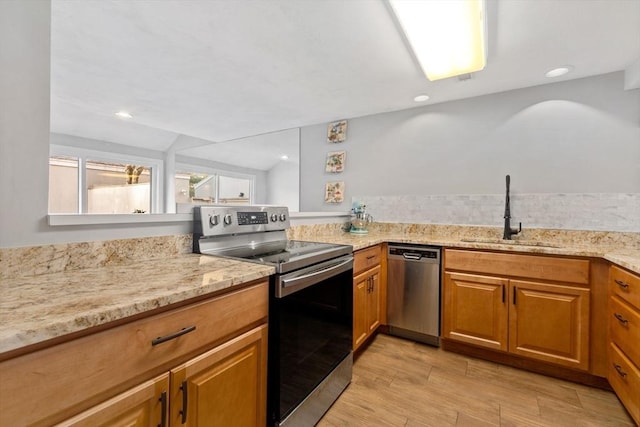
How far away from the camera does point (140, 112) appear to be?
3.28 meters

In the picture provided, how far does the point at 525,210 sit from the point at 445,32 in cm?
162

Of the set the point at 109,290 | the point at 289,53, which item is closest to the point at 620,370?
the point at 109,290

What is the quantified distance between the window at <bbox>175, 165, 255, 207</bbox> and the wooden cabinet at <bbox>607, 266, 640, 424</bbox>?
412 centimetres

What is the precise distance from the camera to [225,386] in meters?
0.99

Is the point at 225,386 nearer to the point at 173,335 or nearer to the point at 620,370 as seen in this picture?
the point at 173,335

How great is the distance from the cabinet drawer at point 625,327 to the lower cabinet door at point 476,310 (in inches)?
20.4

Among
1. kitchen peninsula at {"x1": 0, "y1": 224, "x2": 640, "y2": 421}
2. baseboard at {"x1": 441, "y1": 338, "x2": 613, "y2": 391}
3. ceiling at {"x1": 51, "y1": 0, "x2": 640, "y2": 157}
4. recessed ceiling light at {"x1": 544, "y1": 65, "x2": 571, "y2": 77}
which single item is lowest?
baseboard at {"x1": 441, "y1": 338, "x2": 613, "y2": 391}

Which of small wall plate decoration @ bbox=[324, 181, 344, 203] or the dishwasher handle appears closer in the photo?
the dishwasher handle

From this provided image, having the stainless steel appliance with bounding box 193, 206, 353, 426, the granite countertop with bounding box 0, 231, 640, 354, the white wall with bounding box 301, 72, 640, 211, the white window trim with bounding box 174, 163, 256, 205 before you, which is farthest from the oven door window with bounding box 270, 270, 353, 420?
the white window trim with bounding box 174, 163, 256, 205

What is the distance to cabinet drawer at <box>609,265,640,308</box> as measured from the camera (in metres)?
1.39

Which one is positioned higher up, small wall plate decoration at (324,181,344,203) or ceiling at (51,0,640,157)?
ceiling at (51,0,640,157)

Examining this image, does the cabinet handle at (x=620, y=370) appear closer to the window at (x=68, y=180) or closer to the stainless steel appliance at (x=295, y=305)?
the stainless steel appliance at (x=295, y=305)

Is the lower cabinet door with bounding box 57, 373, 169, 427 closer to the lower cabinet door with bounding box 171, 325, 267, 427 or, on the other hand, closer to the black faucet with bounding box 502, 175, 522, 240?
the lower cabinet door with bounding box 171, 325, 267, 427

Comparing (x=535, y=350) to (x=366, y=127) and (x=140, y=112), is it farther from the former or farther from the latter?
(x=140, y=112)
